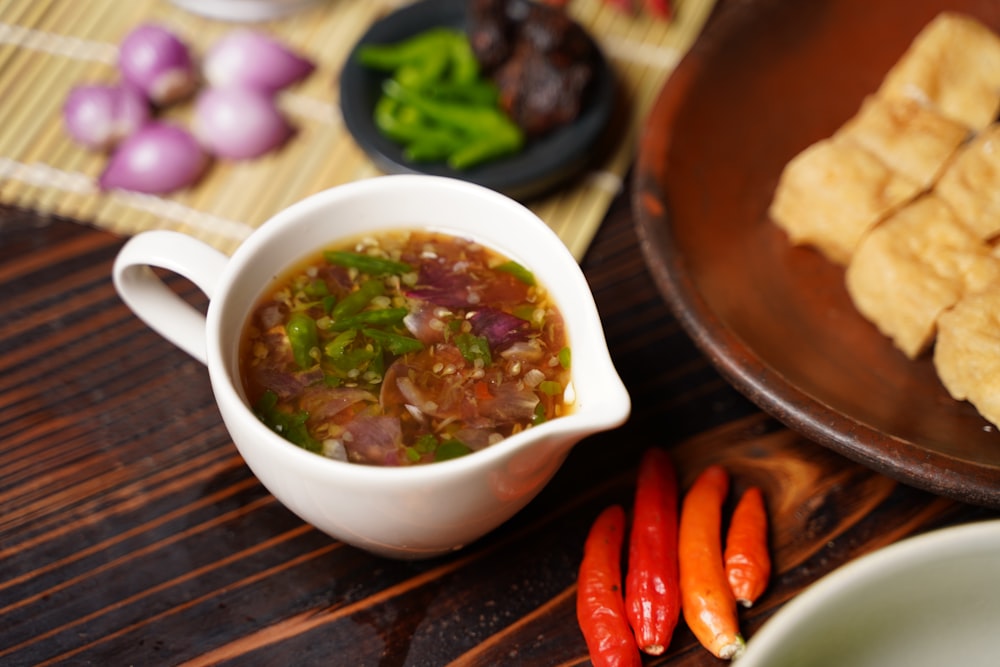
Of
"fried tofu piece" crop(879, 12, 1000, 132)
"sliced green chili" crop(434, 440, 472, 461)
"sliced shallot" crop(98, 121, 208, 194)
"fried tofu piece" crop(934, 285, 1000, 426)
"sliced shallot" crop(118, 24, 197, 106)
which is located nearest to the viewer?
"sliced green chili" crop(434, 440, 472, 461)

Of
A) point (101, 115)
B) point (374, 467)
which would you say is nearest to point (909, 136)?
point (374, 467)

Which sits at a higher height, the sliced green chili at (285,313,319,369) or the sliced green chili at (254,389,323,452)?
the sliced green chili at (285,313,319,369)

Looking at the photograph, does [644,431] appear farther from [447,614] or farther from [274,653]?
[274,653]

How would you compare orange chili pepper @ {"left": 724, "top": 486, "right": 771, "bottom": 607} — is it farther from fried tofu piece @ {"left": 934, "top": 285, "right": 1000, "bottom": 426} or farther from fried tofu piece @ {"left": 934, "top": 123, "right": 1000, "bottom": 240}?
fried tofu piece @ {"left": 934, "top": 123, "right": 1000, "bottom": 240}

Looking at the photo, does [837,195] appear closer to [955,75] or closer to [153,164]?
[955,75]

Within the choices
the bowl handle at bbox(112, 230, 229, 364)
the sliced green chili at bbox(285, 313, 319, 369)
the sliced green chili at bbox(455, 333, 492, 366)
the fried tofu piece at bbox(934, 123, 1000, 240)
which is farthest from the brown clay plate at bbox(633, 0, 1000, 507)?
the bowl handle at bbox(112, 230, 229, 364)

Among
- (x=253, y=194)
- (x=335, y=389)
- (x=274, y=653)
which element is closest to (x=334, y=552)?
(x=274, y=653)
